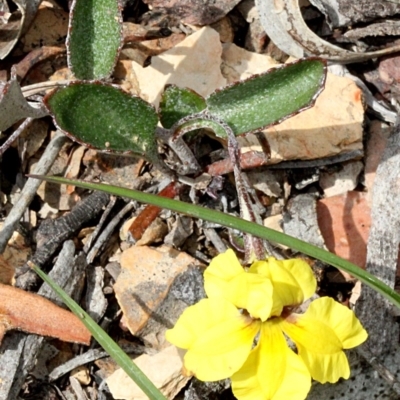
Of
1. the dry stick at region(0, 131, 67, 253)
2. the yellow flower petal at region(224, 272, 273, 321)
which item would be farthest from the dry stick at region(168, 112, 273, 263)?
the dry stick at region(0, 131, 67, 253)

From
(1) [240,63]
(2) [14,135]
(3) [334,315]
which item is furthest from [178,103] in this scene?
(3) [334,315]

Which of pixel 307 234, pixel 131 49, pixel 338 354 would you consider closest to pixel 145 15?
pixel 131 49

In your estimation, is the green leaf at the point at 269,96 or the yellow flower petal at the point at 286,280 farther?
the green leaf at the point at 269,96

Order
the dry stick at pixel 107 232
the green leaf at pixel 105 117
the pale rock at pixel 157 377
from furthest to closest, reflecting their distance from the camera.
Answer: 1. the dry stick at pixel 107 232
2. the pale rock at pixel 157 377
3. the green leaf at pixel 105 117

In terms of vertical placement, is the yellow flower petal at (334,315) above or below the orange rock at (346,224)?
above

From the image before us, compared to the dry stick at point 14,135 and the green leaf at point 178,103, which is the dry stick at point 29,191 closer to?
the dry stick at point 14,135

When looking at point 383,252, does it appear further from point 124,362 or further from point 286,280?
point 124,362

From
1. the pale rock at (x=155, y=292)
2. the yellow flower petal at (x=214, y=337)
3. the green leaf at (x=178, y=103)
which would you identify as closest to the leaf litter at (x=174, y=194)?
the pale rock at (x=155, y=292)

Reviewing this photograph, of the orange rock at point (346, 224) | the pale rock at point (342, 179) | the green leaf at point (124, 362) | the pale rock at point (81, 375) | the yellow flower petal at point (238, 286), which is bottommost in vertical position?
the pale rock at point (81, 375)
